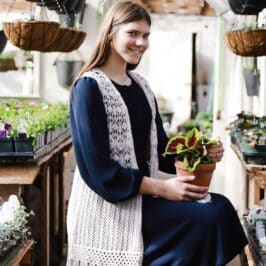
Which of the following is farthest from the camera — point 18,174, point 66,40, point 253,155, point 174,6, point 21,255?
point 174,6

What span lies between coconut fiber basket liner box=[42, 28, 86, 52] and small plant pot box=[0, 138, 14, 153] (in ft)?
2.86

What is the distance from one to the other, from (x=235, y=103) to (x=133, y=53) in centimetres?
523

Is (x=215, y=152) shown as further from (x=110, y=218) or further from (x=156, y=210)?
(x=110, y=218)

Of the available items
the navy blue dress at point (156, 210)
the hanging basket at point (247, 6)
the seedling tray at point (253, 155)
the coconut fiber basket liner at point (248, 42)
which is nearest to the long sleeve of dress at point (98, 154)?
the navy blue dress at point (156, 210)

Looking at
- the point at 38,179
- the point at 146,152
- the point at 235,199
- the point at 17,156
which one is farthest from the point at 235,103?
the point at 146,152

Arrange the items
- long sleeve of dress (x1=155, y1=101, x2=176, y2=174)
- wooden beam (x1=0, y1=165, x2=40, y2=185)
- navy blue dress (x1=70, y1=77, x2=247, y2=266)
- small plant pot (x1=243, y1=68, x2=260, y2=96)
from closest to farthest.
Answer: navy blue dress (x1=70, y1=77, x2=247, y2=266), long sleeve of dress (x1=155, y1=101, x2=176, y2=174), wooden beam (x1=0, y1=165, x2=40, y2=185), small plant pot (x1=243, y1=68, x2=260, y2=96)

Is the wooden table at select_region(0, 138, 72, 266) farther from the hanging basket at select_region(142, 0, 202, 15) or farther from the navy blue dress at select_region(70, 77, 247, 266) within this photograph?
the hanging basket at select_region(142, 0, 202, 15)

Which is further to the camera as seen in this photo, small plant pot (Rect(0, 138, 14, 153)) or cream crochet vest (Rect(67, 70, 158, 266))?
small plant pot (Rect(0, 138, 14, 153))

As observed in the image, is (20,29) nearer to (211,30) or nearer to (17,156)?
(17,156)

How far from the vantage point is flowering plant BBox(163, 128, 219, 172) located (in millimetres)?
2303

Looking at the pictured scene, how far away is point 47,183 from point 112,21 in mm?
2063

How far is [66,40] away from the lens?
5031 millimetres

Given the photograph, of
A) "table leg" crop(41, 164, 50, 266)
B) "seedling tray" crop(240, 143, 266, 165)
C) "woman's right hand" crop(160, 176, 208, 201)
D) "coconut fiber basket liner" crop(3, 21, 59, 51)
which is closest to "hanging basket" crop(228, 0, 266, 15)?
"seedling tray" crop(240, 143, 266, 165)

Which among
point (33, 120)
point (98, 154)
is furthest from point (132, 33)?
point (33, 120)
